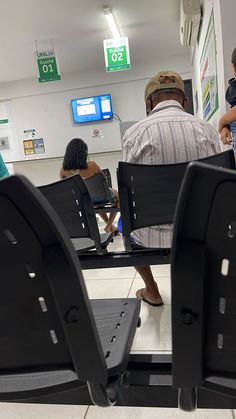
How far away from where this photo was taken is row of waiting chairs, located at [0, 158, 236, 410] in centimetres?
41

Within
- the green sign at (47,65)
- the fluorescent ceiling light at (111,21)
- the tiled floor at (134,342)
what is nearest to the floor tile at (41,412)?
the tiled floor at (134,342)

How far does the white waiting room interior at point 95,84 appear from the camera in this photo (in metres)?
1.69

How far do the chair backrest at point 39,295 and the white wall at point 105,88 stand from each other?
6606 mm

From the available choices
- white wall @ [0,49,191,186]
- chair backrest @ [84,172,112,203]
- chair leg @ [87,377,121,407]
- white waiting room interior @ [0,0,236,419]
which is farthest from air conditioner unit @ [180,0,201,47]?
chair leg @ [87,377,121,407]

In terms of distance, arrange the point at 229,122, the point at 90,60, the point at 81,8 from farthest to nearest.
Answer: the point at 90,60
the point at 81,8
the point at 229,122

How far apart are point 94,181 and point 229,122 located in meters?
1.71

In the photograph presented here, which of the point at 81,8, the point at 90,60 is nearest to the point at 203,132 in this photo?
the point at 81,8

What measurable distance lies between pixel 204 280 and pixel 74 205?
1.13 metres

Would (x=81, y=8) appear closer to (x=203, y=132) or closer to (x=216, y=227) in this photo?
(x=203, y=132)

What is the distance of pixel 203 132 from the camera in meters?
1.59

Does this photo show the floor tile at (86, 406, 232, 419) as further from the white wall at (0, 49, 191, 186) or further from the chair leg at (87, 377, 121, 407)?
the white wall at (0, 49, 191, 186)

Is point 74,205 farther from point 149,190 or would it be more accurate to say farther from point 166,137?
point 166,137

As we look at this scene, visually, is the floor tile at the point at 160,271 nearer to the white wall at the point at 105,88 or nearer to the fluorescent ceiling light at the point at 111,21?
the fluorescent ceiling light at the point at 111,21

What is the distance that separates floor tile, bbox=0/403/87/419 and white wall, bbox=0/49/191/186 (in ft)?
19.9
